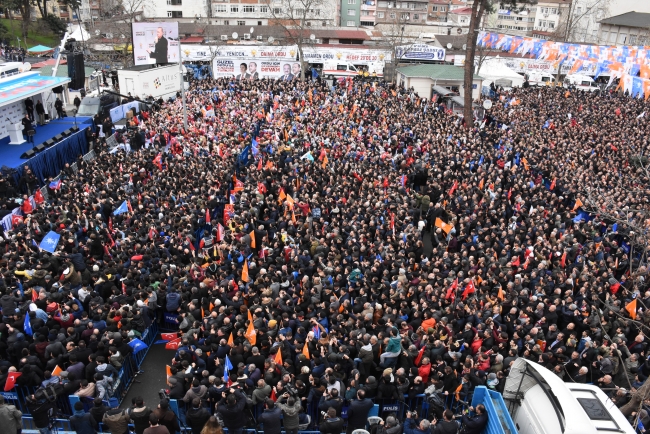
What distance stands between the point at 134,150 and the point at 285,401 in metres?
14.7

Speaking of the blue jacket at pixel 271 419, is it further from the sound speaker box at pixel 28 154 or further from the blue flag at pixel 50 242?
the sound speaker box at pixel 28 154

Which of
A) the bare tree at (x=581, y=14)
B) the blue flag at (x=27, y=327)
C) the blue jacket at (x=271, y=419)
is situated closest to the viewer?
the blue jacket at (x=271, y=419)

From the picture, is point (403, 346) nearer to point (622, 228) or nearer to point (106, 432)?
point (106, 432)

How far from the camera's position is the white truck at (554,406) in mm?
6039

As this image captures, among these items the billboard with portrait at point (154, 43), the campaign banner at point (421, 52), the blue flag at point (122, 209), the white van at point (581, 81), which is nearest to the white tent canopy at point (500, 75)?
the campaign banner at point (421, 52)

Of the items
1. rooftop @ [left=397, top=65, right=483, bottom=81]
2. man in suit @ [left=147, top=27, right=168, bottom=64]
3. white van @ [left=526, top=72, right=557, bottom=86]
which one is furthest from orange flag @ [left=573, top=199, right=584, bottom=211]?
white van @ [left=526, top=72, right=557, bottom=86]

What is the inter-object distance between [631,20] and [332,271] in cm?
6251

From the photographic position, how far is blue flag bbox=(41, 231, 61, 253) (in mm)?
11609

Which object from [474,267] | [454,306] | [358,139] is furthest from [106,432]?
[358,139]

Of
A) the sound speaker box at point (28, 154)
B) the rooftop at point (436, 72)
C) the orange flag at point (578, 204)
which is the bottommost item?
the orange flag at point (578, 204)

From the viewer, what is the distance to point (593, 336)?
9258 mm

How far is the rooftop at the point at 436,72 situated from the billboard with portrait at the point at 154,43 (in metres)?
13.8

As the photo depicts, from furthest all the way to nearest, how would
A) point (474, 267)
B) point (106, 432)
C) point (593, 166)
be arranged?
point (593, 166) < point (474, 267) < point (106, 432)

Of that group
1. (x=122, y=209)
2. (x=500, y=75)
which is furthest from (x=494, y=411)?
(x=500, y=75)
